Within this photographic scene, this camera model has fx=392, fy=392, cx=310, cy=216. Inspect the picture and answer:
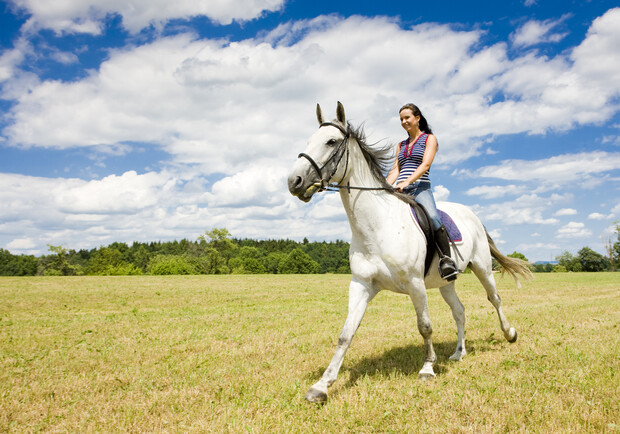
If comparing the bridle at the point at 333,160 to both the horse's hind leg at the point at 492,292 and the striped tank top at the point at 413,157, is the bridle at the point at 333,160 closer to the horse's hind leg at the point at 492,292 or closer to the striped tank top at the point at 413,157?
the striped tank top at the point at 413,157

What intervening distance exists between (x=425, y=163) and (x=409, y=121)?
80 centimetres

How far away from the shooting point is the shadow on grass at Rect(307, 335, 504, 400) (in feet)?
20.1

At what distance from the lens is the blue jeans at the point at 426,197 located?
6.06 metres

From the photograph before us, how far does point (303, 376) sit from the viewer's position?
6.04 metres

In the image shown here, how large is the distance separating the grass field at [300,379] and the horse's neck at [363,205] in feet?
7.13

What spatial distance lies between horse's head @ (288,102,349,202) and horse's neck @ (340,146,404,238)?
26 centimetres

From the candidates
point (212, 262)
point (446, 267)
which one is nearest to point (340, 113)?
point (446, 267)

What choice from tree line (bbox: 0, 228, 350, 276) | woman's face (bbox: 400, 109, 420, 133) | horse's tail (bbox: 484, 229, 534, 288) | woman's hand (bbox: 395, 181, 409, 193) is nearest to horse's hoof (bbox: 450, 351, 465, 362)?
horse's tail (bbox: 484, 229, 534, 288)

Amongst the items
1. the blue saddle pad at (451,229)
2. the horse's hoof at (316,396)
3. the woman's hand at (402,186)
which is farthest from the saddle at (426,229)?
the horse's hoof at (316,396)

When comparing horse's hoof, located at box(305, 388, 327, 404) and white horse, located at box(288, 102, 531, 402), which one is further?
white horse, located at box(288, 102, 531, 402)

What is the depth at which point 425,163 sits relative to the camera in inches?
236

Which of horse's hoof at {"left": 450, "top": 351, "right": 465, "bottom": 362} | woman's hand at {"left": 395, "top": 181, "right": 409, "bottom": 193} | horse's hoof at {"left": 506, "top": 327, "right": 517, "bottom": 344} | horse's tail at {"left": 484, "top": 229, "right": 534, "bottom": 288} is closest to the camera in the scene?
woman's hand at {"left": 395, "top": 181, "right": 409, "bottom": 193}

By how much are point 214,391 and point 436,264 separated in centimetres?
380

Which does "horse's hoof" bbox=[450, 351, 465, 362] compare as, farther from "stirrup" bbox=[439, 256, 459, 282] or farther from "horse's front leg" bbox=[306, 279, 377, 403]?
"horse's front leg" bbox=[306, 279, 377, 403]
